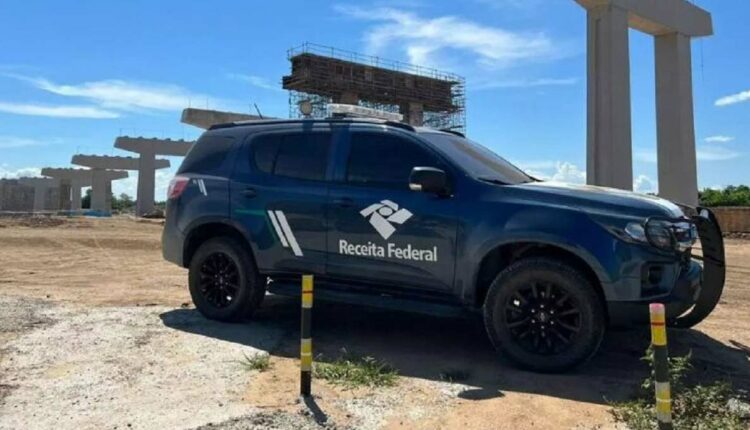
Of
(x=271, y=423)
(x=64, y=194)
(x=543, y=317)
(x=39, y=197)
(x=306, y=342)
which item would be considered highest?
(x=64, y=194)

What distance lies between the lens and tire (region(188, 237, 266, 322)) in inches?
285

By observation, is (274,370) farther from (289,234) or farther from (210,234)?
(210,234)

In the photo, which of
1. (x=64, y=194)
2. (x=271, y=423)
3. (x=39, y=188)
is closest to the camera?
(x=271, y=423)

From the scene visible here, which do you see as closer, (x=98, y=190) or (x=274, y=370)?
(x=274, y=370)

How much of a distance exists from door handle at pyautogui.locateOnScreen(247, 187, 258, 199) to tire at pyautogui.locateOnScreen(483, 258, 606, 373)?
282cm

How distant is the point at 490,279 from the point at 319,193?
1.94 meters

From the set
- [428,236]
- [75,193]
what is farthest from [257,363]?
[75,193]

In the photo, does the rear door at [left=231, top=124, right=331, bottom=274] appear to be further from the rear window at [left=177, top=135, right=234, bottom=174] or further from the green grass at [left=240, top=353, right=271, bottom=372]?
the green grass at [left=240, top=353, right=271, bottom=372]

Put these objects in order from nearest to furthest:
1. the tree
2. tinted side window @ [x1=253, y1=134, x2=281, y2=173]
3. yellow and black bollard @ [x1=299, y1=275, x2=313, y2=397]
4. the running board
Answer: yellow and black bollard @ [x1=299, y1=275, x2=313, y2=397] < the running board < tinted side window @ [x1=253, y1=134, x2=281, y2=173] < the tree

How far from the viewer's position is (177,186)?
7.80m

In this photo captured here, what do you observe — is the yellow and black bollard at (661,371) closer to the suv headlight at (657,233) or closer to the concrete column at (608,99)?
the suv headlight at (657,233)

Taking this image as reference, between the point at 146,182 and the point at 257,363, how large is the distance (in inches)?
2279

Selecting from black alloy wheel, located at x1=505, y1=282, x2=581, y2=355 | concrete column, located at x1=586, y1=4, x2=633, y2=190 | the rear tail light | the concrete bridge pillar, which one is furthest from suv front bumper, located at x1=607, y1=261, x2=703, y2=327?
the concrete bridge pillar

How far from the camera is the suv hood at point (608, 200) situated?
5.46 m
